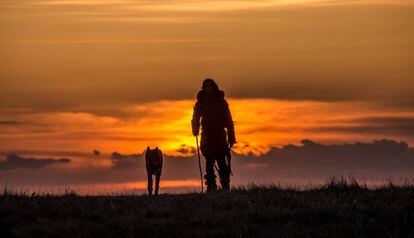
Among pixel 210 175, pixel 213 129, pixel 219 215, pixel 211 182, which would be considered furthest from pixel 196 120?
pixel 219 215

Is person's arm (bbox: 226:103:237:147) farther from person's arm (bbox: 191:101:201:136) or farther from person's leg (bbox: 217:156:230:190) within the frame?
person's arm (bbox: 191:101:201:136)

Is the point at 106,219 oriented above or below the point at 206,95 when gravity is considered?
below

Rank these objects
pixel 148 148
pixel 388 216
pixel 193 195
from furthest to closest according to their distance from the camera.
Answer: pixel 148 148 < pixel 193 195 < pixel 388 216

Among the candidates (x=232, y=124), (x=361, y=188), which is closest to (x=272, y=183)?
(x=361, y=188)

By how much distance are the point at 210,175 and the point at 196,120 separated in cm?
150

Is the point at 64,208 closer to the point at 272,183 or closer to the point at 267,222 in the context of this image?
the point at 267,222

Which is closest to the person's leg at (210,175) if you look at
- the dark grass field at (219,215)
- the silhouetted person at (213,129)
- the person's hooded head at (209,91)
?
the silhouetted person at (213,129)

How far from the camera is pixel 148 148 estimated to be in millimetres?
32094

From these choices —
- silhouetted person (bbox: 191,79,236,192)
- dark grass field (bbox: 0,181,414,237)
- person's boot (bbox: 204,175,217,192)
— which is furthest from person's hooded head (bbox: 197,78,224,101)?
dark grass field (bbox: 0,181,414,237)

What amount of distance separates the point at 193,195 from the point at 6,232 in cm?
530

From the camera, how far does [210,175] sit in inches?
1045

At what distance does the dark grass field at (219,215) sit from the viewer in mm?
17516

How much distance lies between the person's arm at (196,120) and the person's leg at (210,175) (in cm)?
81

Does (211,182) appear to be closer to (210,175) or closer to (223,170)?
(210,175)
